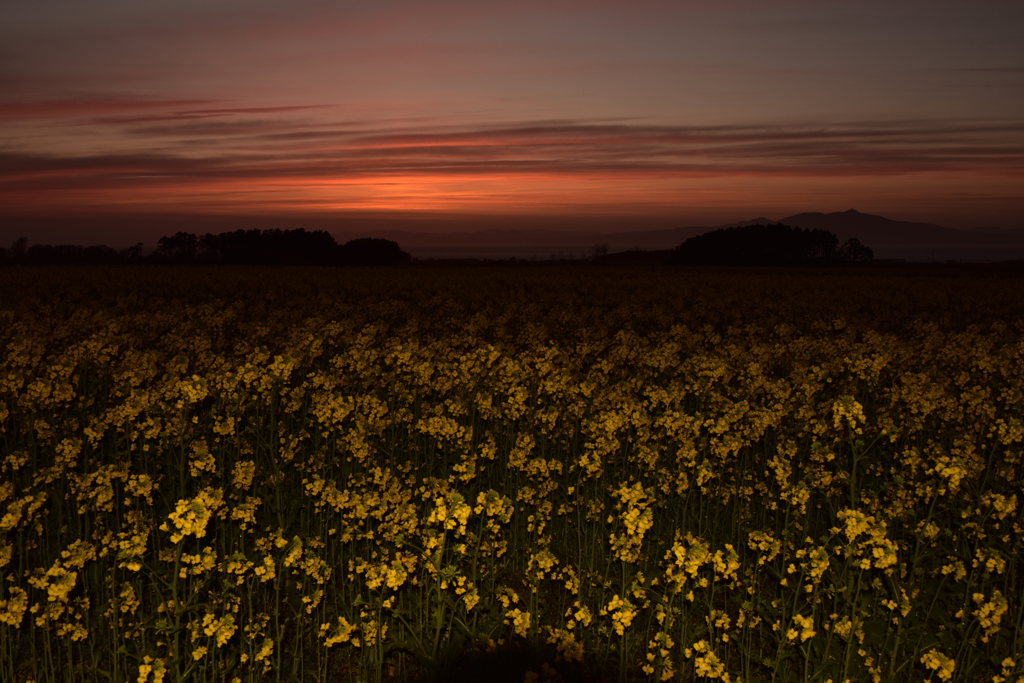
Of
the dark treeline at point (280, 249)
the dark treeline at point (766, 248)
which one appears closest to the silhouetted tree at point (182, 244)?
the dark treeline at point (280, 249)

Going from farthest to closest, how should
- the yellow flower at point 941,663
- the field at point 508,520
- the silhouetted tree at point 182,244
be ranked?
the silhouetted tree at point 182,244 < the field at point 508,520 < the yellow flower at point 941,663

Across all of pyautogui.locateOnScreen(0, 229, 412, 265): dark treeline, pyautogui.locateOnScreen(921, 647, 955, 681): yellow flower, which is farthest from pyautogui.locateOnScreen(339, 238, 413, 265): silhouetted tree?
pyautogui.locateOnScreen(921, 647, 955, 681): yellow flower

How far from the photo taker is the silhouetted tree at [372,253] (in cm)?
9944

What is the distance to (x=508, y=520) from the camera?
5551mm

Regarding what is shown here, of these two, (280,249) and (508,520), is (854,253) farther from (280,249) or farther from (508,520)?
(508,520)

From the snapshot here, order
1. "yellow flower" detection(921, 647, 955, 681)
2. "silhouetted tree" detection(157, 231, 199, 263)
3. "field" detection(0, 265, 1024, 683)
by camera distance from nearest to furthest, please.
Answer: "yellow flower" detection(921, 647, 955, 681), "field" detection(0, 265, 1024, 683), "silhouetted tree" detection(157, 231, 199, 263)

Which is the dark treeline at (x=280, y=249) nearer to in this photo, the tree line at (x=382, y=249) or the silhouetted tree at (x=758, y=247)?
the tree line at (x=382, y=249)

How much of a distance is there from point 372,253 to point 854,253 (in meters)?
Result: 66.0

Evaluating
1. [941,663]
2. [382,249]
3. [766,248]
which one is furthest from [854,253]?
[941,663]

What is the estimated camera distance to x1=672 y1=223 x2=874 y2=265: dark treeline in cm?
10808

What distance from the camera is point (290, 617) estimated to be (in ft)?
20.6

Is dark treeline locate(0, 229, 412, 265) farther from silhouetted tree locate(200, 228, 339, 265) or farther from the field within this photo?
the field

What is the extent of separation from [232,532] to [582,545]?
319cm

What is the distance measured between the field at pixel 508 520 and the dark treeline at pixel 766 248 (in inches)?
3893
